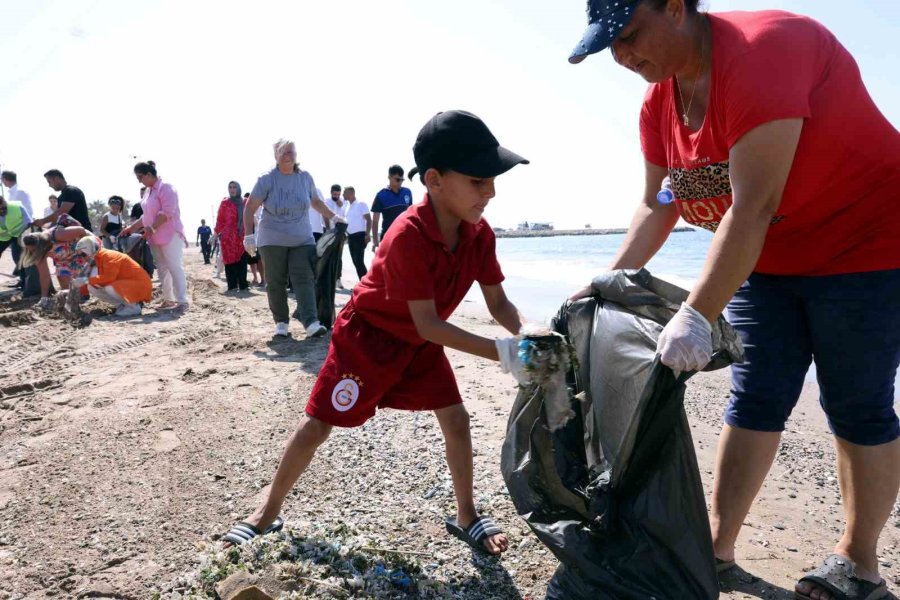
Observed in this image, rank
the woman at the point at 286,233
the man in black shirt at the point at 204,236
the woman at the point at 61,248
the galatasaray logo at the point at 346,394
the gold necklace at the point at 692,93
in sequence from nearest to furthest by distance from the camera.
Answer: the gold necklace at the point at 692,93 < the galatasaray logo at the point at 346,394 < the woman at the point at 286,233 < the woman at the point at 61,248 < the man in black shirt at the point at 204,236

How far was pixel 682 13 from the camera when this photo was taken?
1.85 metres

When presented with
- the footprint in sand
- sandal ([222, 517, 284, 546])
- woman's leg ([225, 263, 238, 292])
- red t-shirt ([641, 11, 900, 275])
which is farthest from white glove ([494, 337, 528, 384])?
woman's leg ([225, 263, 238, 292])

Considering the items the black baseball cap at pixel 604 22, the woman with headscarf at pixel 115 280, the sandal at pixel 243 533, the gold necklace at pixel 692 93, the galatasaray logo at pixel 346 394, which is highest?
the black baseball cap at pixel 604 22

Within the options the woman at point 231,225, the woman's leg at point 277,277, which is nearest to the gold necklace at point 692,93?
the woman's leg at point 277,277

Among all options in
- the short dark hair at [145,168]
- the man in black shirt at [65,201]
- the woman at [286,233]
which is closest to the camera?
the woman at [286,233]

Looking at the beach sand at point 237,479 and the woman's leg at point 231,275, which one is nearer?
the beach sand at point 237,479

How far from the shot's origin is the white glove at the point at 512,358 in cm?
196

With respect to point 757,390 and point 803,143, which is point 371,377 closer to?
point 757,390

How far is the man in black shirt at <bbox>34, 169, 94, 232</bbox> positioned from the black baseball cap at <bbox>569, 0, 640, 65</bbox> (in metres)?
9.18

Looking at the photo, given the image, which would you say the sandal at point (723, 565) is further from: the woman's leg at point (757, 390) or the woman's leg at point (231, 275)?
the woman's leg at point (231, 275)

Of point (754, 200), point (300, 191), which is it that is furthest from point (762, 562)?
point (300, 191)

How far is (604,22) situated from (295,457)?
1739 millimetres

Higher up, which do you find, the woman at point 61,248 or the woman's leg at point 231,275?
the woman at point 61,248

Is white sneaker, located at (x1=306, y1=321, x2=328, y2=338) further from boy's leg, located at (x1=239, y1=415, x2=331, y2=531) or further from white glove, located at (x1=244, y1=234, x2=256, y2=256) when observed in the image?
boy's leg, located at (x1=239, y1=415, x2=331, y2=531)
